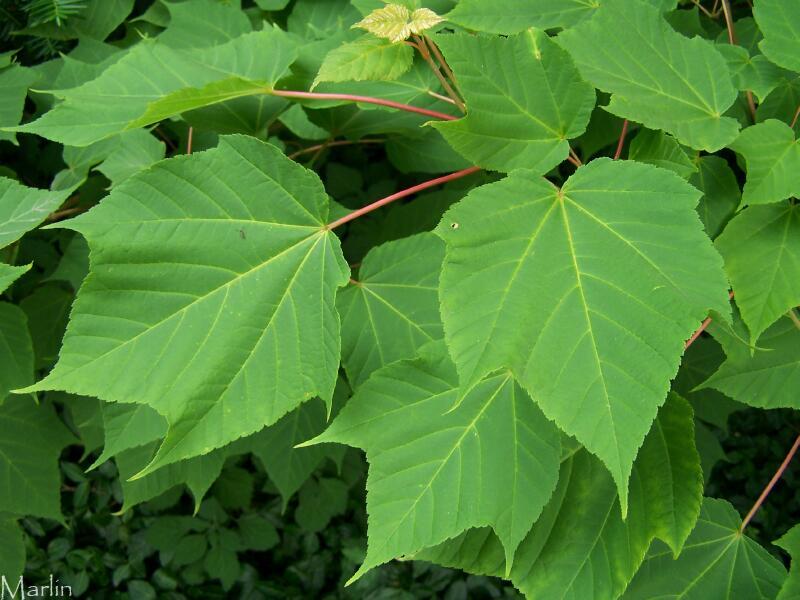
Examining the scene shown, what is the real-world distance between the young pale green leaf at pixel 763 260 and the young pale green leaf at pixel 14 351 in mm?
1209

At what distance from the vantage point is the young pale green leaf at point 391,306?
4.03 ft

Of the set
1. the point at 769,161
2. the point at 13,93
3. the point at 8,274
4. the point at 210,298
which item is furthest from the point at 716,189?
the point at 13,93

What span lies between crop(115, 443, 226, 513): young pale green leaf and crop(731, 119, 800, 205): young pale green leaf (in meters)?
1.01

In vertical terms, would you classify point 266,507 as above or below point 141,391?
below

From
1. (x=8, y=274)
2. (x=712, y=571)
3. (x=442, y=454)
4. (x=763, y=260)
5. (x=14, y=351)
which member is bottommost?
(x=712, y=571)

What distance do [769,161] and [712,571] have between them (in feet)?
2.17

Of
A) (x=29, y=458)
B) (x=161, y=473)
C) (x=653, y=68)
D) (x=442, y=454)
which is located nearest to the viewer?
(x=442, y=454)

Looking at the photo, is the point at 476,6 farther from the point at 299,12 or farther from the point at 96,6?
the point at 96,6

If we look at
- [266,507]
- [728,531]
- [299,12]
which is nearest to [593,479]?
[728,531]

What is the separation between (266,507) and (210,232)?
5.89 ft

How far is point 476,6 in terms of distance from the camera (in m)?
1.31

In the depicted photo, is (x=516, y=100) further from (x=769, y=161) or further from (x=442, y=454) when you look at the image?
(x=442, y=454)

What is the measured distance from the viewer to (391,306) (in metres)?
1.26

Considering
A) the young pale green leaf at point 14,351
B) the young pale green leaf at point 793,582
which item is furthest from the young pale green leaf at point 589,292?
the young pale green leaf at point 14,351
